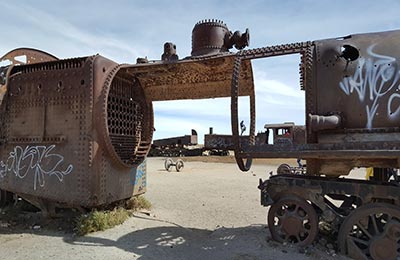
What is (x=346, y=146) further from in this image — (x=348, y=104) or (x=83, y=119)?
(x=83, y=119)

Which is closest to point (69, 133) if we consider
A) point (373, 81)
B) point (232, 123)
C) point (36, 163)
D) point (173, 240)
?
point (36, 163)

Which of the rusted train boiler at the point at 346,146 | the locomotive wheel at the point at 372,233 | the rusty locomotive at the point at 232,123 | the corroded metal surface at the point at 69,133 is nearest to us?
the locomotive wheel at the point at 372,233

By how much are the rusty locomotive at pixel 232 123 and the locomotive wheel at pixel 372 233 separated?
14mm

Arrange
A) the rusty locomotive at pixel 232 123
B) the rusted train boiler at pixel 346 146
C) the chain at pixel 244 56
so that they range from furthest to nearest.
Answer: the chain at pixel 244 56, the rusty locomotive at pixel 232 123, the rusted train boiler at pixel 346 146

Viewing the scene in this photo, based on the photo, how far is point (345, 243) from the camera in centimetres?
473

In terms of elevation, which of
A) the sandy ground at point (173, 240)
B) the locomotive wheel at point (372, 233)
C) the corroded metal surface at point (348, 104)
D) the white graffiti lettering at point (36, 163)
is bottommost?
the sandy ground at point (173, 240)

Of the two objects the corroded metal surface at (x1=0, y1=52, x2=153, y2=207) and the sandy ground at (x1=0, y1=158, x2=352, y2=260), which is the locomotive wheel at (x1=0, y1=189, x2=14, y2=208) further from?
the sandy ground at (x1=0, y1=158, x2=352, y2=260)

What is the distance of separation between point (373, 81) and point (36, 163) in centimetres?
639

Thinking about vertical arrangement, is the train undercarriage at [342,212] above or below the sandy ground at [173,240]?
above

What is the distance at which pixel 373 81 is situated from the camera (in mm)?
4746

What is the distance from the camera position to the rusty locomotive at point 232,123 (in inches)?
185

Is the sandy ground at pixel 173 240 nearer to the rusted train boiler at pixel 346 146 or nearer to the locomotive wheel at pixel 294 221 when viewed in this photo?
the locomotive wheel at pixel 294 221

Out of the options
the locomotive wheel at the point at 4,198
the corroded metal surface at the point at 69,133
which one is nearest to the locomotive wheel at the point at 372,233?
the corroded metal surface at the point at 69,133

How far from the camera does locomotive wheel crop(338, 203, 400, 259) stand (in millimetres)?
4465
